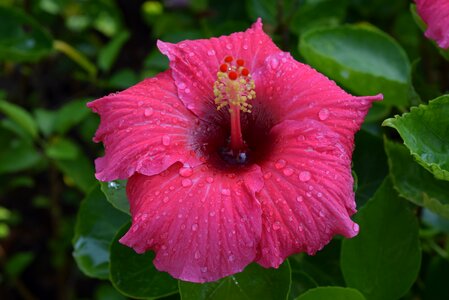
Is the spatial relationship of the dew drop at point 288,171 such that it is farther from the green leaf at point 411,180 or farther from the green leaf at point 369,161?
the green leaf at point 369,161

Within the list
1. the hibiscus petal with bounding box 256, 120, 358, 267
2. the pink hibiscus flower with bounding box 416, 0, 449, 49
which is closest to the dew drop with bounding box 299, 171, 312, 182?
the hibiscus petal with bounding box 256, 120, 358, 267

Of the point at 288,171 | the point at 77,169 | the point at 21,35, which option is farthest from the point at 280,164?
the point at 21,35

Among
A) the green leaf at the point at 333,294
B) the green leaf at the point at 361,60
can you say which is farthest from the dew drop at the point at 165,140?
the green leaf at the point at 361,60

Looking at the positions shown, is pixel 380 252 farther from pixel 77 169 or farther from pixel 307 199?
pixel 77 169

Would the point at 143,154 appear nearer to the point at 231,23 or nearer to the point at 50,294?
the point at 231,23

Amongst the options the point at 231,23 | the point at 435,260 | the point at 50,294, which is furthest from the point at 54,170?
the point at 435,260
